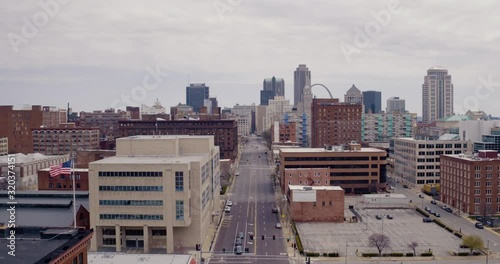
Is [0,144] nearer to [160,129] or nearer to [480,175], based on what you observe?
[160,129]

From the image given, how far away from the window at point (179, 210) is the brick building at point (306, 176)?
98.6 feet

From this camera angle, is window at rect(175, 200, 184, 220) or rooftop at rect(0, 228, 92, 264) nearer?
rooftop at rect(0, 228, 92, 264)

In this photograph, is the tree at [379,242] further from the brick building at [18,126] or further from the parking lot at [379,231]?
the brick building at [18,126]

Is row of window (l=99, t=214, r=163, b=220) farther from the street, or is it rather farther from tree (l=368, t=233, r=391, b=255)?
tree (l=368, t=233, r=391, b=255)

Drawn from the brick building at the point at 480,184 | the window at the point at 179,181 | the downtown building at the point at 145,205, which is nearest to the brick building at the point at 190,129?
the brick building at the point at 480,184

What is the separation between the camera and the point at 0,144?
114125 millimetres

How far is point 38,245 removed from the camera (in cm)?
2414

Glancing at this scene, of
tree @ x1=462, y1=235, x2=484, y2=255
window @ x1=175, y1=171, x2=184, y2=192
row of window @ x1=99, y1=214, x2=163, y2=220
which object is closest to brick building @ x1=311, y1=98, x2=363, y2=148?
tree @ x1=462, y1=235, x2=484, y2=255

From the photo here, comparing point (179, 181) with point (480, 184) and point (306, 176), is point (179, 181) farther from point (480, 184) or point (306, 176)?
point (480, 184)

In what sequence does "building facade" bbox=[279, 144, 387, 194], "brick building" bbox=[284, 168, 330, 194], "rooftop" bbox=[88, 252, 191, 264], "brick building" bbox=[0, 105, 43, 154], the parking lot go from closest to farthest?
1. "rooftop" bbox=[88, 252, 191, 264]
2. the parking lot
3. "brick building" bbox=[284, 168, 330, 194]
4. "building facade" bbox=[279, 144, 387, 194]
5. "brick building" bbox=[0, 105, 43, 154]

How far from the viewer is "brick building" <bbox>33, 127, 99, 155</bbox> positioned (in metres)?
120

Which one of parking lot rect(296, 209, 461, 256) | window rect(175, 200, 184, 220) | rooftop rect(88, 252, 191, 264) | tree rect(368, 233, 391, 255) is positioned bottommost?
parking lot rect(296, 209, 461, 256)

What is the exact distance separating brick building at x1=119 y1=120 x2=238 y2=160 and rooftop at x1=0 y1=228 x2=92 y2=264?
303 feet

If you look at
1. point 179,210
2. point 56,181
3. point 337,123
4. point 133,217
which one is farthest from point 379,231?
point 337,123
